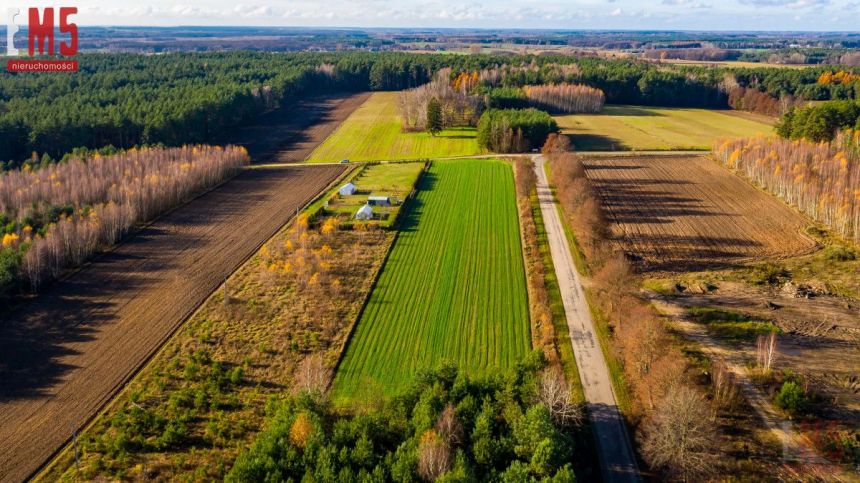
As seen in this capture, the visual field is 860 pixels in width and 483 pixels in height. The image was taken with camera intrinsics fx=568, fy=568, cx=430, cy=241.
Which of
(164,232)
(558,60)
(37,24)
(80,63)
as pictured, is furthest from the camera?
(558,60)

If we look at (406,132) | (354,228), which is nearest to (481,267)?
(354,228)

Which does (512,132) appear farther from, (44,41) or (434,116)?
(44,41)

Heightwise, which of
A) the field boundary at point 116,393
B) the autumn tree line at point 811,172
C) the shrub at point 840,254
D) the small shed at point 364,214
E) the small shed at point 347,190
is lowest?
the field boundary at point 116,393

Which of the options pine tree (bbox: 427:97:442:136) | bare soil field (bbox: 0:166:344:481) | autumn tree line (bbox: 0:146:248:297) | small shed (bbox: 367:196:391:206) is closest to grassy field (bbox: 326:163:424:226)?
small shed (bbox: 367:196:391:206)

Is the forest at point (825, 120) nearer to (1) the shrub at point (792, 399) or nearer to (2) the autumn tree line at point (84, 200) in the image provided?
(1) the shrub at point (792, 399)

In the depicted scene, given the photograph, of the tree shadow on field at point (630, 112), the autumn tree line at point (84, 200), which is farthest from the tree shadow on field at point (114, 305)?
the tree shadow on field at point (630, 112)

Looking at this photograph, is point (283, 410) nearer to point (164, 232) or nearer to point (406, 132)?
point (164, 232)

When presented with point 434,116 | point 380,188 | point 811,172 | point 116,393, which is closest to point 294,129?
point 434,116
